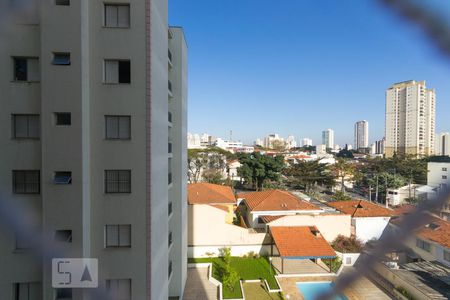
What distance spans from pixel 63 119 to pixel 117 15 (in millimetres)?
2453

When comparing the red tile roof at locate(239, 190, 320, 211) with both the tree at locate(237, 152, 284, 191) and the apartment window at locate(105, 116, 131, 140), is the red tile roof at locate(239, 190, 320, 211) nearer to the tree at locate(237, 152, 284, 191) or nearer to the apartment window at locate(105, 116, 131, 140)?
the tree at locate(237, 152, 284, 191)

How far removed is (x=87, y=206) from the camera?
5.07 metres

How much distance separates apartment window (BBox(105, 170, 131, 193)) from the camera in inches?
208

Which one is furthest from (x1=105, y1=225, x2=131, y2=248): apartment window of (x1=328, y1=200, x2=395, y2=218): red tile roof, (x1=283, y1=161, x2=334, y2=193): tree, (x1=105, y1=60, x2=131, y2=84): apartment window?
(x1=283, y1=161, x2=334, y2=193): tree

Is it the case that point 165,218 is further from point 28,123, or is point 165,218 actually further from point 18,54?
point 18,54

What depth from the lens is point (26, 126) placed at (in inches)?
193

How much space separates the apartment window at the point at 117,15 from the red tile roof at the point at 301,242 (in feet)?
29.6

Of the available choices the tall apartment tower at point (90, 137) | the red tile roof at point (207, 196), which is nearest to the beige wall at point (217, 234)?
the red tile roof at point (207, 196)

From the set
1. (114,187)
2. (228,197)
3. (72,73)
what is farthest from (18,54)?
(228,197)

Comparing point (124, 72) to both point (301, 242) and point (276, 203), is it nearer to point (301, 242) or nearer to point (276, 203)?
point (301, 242)

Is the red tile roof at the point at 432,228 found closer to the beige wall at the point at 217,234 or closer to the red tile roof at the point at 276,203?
the beige wall at the point at 217,234

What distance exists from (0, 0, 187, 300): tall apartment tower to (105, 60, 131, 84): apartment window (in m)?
0.02

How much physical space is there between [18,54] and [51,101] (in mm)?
1103

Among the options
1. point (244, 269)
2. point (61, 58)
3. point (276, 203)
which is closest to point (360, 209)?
point (276, 203)
